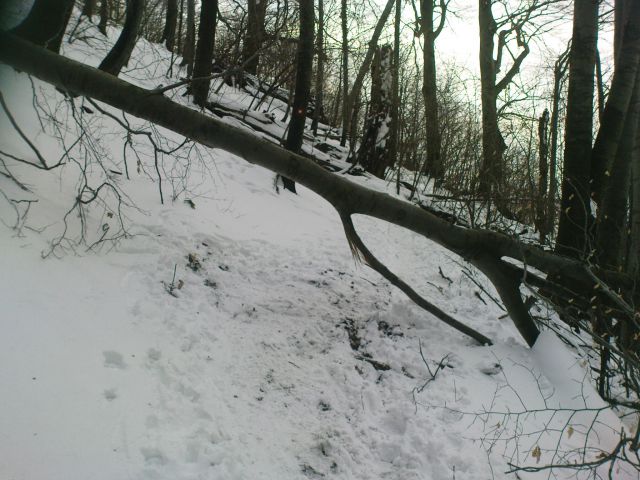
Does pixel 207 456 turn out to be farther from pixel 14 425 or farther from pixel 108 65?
pixel 108 65

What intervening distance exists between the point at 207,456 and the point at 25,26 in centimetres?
405

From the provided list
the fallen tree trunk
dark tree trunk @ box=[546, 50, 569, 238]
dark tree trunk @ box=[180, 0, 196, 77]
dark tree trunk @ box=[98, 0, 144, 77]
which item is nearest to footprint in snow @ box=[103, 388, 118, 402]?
the fallen tree trunk

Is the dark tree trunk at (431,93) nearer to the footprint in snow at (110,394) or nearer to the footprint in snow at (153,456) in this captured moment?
the footprint in snow at (110,394)

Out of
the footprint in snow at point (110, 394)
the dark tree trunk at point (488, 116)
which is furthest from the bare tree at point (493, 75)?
the footprint in snow at point (110, 394)

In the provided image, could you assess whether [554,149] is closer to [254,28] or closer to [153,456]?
[254,28]

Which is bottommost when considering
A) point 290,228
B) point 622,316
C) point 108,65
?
point 290,228

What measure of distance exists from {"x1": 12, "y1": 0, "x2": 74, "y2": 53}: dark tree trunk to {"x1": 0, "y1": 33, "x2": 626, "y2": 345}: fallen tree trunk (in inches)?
37.1

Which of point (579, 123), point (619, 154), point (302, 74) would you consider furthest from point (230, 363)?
point (302, 74)

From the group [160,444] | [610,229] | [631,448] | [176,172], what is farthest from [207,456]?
[610,229]

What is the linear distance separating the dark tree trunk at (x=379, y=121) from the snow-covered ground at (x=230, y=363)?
18.2 feet

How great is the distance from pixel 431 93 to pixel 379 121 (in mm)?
2371

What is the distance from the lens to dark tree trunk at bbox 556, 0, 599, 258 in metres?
5.56

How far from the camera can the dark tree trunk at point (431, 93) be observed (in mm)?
9602

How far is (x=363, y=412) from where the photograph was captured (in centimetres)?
348
